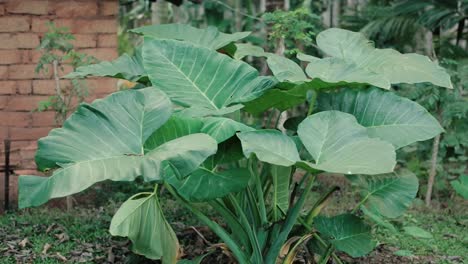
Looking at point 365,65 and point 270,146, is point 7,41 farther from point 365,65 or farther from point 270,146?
point 270,146

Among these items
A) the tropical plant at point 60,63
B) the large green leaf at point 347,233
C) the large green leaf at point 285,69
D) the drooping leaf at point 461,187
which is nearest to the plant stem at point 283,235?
the large green leaf at point 347,233

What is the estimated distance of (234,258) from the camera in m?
3.83

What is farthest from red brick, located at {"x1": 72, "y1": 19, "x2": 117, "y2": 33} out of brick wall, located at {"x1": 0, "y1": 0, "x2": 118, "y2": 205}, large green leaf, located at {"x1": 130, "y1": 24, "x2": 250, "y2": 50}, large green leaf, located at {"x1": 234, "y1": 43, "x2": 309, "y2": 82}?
large green leaf, located at {"x1": 234, "y1": 43, "x2": 309, "y2": 82}

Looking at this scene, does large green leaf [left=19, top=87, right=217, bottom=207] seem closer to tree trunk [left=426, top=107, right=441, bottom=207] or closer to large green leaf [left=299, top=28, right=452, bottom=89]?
large green leaf [left=299, top=28, right=452, bottom=89]

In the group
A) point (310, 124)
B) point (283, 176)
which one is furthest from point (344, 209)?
point (310, 124)

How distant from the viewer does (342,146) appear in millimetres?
3211

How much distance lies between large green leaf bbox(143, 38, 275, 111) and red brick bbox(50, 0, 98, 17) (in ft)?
7.55

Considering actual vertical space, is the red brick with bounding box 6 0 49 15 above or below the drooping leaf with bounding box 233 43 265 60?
above

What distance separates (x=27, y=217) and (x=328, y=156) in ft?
8.67

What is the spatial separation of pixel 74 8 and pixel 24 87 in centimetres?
75

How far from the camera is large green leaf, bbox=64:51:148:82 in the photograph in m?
3.92

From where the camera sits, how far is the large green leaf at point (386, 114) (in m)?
3.59

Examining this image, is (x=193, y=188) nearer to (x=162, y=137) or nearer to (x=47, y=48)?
(x=162, y=137)

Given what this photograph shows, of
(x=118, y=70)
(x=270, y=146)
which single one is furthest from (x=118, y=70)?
(x=270, y=146)
